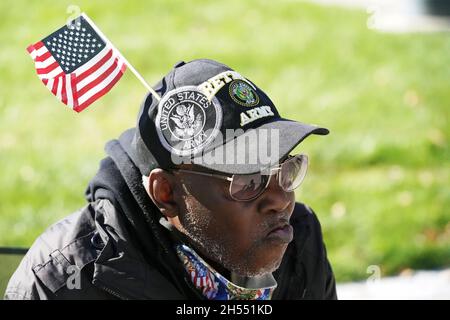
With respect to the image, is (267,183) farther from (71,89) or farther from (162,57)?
(162,57)

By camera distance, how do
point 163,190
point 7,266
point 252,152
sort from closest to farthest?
point 252,152 < point 163,190 < point 7,266

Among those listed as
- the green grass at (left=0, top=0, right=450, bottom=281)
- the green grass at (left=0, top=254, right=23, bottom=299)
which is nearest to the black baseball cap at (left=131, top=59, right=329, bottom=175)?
the green grass at (left=0, top=254, right=23, bottom=299)

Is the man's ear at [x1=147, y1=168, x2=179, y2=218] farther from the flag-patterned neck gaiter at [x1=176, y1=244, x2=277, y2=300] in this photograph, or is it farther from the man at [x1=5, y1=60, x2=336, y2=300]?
the flag-patterned neck gaiter at [x1=176, y1=244, x2=277, y2=300]

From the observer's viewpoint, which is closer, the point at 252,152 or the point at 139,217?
the point at 252,152

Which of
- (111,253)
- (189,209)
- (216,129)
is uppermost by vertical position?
(216,129)

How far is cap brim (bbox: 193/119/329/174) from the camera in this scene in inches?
114

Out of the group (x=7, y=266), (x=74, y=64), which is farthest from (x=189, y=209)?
(x=7, y=266)

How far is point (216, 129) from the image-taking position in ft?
9.59

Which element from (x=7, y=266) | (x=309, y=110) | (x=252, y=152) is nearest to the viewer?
(x=252, y=152)

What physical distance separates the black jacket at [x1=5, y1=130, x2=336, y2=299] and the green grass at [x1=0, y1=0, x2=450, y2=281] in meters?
2.84

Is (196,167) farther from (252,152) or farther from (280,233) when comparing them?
(280,233)

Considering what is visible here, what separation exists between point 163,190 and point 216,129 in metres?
0.29

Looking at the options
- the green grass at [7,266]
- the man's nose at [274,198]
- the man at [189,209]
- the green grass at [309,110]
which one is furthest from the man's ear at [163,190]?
the green grass at [309,110]

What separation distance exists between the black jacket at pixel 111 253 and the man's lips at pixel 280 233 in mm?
348
